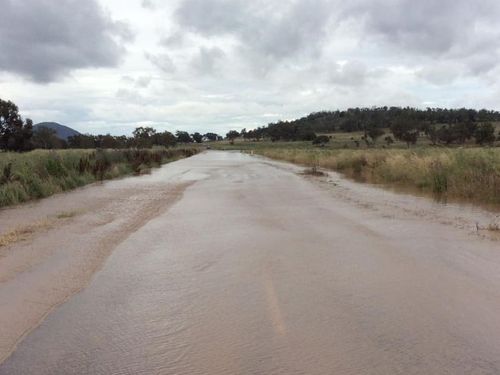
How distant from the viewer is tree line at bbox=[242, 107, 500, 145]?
274ft

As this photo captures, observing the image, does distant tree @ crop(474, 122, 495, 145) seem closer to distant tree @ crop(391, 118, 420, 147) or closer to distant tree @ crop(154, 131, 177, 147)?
distant tree @ crop(391, 118, 420, 147)

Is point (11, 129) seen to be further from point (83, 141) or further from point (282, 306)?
point (282, 306)

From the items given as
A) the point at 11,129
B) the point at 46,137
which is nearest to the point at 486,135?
the point at 11,129

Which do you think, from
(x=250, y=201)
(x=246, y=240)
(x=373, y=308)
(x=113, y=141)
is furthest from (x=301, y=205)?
(x=113, y=141)

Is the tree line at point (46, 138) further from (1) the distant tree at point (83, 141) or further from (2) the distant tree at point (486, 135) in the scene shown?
(2) the distant tree at point (486, 135)

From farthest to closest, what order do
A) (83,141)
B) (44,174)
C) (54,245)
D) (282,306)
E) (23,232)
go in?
(83,141) → (44,174) → (23,232) → (54,245) → (282,306)

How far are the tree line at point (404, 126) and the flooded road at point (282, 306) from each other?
7337 cm

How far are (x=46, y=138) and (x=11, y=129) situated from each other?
28.2 metres

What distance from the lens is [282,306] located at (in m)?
5.27

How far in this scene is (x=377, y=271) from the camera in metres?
6.71

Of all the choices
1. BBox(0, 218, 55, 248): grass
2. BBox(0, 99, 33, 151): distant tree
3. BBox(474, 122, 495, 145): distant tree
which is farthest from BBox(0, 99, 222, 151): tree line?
BBox(0, 218, 55, 248): grass

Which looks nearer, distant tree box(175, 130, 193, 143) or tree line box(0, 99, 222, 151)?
tree line box(0, 99, 222, 151)

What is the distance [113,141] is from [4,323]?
296 ft

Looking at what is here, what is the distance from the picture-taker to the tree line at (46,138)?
216 ft
